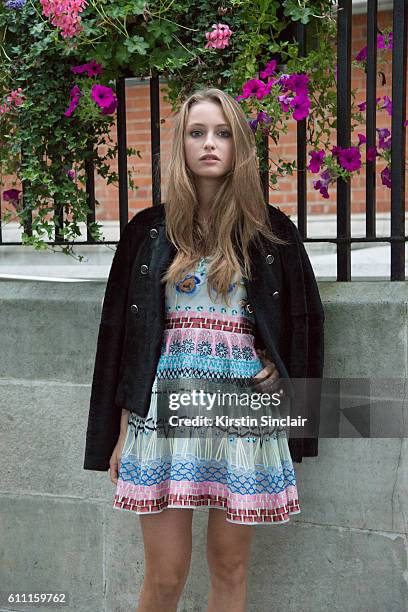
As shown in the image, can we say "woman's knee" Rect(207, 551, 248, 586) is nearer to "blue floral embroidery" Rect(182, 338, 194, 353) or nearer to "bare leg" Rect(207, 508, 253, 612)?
"bare leg" Rect(207, 508, 253, 612)

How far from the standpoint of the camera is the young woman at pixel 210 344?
246cm

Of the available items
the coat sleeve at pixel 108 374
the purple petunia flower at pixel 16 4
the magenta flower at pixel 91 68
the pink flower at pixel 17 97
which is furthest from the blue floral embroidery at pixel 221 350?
the purple petunia flower at pixel 16 4

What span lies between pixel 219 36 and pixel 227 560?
1.84 meters

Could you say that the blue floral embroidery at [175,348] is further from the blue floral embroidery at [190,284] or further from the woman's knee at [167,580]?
the woman's knee at [167,580]

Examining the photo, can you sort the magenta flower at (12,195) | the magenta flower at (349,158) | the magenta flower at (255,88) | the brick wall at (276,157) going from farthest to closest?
the brick wall at (276,157), the magenta flower at (12,195), the magenta flower at (349,158), the magenta flower at (255,88)

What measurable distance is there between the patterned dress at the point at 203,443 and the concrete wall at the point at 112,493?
486mm

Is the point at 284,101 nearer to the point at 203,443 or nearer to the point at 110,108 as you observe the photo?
the point at 110,108

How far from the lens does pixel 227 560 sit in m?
2.55

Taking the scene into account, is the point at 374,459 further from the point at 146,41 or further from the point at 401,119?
the point at 146,41

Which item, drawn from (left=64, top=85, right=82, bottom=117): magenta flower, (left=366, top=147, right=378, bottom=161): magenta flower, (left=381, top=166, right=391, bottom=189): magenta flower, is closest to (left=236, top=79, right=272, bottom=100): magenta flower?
(left=366, top=147, right=378, bottom=161): magenta flower

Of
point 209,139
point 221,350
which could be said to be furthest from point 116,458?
point 209,139

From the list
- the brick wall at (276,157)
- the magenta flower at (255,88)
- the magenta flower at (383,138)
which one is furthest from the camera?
the brick wall at (276,157)

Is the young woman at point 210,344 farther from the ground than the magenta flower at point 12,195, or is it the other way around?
the magenta flower at point 12,195

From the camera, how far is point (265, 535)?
3.04 metres
